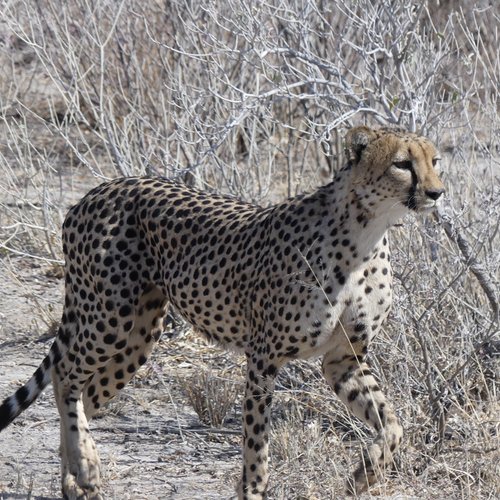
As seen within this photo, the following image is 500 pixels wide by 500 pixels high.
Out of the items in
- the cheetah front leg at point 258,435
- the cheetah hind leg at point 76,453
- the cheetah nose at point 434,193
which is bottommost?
the cheetah hind leg at point 76,453

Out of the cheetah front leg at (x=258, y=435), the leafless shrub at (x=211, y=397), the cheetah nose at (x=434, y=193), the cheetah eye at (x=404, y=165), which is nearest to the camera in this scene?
the cheetah nose at (x=434, y=193)

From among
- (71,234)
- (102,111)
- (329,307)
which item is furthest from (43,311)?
(329,307)

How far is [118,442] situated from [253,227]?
1228 mm

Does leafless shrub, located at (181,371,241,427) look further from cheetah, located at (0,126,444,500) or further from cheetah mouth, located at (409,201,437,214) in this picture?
cheetah mouth, located at (409,201,437,214)

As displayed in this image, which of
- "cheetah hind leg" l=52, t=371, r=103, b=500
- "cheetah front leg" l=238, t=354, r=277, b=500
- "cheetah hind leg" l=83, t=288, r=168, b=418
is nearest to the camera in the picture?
"cheetah front leg" l=238, t=354, r=277, b=500

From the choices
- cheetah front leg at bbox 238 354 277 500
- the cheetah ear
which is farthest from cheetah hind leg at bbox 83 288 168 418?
the cheetah ear

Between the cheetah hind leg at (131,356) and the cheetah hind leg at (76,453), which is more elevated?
the cheetah hind leg at (131,356)

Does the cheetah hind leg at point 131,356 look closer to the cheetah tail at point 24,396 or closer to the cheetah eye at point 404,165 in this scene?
the cheetah tail at point 24,396

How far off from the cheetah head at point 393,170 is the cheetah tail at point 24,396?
1.45 metres

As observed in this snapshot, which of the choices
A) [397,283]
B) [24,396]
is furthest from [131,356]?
[397,283]

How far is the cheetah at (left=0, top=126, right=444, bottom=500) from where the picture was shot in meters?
4.07

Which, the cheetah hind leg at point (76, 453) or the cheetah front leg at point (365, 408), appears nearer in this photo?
the cheetah front leg at point (365, 408)

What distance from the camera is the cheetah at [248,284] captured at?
4.07m

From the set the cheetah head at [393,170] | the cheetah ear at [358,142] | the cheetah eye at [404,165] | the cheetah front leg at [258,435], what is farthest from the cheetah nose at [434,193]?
the cheetah front leg at [258,435]
